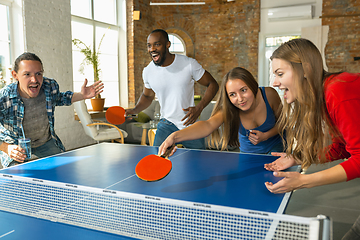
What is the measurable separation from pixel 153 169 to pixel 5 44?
5.25m

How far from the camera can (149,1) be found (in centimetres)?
A: 970

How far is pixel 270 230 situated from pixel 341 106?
618 mm

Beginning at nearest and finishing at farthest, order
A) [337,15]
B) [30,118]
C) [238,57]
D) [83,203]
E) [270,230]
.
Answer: [270,230], [83,203], [30,118], [337,15], [238,57]

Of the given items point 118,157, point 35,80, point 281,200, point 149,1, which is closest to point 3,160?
point 35,80

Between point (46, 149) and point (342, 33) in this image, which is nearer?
point (46, 149)

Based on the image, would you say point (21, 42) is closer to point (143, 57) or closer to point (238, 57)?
point (143, 57)

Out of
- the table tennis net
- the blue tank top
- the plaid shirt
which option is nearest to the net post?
the table tennis net

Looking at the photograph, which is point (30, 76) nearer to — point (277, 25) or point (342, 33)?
point (277, 25)

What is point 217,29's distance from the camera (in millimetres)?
10539

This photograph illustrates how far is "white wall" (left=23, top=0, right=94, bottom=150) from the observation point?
5.59 m

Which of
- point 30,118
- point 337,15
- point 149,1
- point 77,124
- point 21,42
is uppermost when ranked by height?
point 149,1

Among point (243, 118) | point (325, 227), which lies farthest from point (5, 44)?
point (325, 227)

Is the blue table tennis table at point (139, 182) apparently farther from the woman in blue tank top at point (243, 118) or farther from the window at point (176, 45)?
the window at point (176, 45)

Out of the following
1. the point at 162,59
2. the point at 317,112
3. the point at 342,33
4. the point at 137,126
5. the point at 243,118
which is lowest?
the point at 137,126
